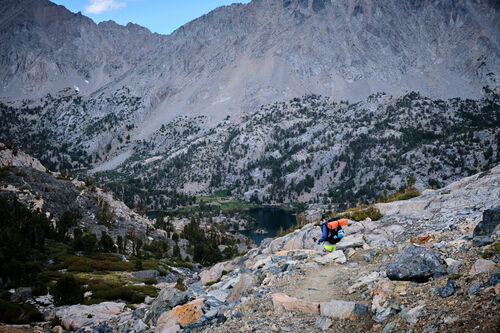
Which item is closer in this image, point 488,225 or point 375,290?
point 375,290

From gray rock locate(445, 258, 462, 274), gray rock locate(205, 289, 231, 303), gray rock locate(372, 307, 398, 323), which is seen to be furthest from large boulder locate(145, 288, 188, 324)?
gray rock locate(445, 258, 462, 274)

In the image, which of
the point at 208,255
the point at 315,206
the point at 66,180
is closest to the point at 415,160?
the point at 315,206

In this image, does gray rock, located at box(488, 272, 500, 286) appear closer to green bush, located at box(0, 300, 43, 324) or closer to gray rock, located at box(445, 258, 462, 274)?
gray rock, located at box(445, 258, 462, 274)

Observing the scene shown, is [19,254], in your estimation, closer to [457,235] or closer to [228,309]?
[228,309]

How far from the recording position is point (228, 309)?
1291cm

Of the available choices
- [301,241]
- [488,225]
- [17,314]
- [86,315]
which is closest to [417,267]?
[488,225]

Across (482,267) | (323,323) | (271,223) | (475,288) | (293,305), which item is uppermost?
(475,288)

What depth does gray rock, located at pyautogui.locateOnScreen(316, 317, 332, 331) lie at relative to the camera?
9.41m

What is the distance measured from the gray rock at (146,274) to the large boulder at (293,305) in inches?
2051

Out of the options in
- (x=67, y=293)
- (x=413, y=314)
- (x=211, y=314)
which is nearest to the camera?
(x=413, y=314)

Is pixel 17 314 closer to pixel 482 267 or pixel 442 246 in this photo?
pixel 442 246

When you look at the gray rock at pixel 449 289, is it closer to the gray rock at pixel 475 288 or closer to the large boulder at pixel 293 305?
the gray rock at pixel 475 288

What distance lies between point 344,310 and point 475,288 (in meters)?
3.67

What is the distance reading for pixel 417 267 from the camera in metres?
10.1
